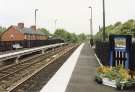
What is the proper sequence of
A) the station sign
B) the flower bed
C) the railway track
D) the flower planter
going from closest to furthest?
1. the flower bed
2. the flower planter
3. the station sign
4. the railway track

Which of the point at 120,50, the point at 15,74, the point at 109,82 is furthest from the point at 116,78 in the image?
the point at 15,74

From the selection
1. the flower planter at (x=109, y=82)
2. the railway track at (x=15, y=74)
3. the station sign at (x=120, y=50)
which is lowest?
the railway track at (x=15, y=74)

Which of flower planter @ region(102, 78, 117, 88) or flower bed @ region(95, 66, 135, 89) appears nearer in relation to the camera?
flower bed @ region(95, 66, 135, 89)

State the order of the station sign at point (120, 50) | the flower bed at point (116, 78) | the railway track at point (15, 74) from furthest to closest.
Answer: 1. the railway track at point (15, 74)
2. the station sign at point (120, 50)
3. the flower bed at point (116, 78)

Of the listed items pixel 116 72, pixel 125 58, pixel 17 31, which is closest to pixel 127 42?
pixel 125 58

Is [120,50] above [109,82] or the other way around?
above

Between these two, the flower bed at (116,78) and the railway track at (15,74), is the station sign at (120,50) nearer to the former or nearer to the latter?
the flower bed at (116,78)

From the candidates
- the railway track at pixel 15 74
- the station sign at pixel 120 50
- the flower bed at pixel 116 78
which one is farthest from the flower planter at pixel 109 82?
the railway track at pixel 15 74

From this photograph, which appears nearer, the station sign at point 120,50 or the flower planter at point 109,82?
the flower planter at point 109,82

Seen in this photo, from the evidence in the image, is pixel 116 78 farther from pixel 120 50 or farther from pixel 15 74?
pixel 15 74

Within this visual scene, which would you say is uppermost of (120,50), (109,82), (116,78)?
(120,50)

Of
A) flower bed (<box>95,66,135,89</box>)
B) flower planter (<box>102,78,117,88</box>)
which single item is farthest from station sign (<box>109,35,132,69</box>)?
flower planter (<box>102,78,117,88</box>)

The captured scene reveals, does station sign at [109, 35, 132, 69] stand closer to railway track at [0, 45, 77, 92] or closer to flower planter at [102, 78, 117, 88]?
flower planter at [102, 78, 117, 88]

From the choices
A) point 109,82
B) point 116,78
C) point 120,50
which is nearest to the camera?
point 116,78
